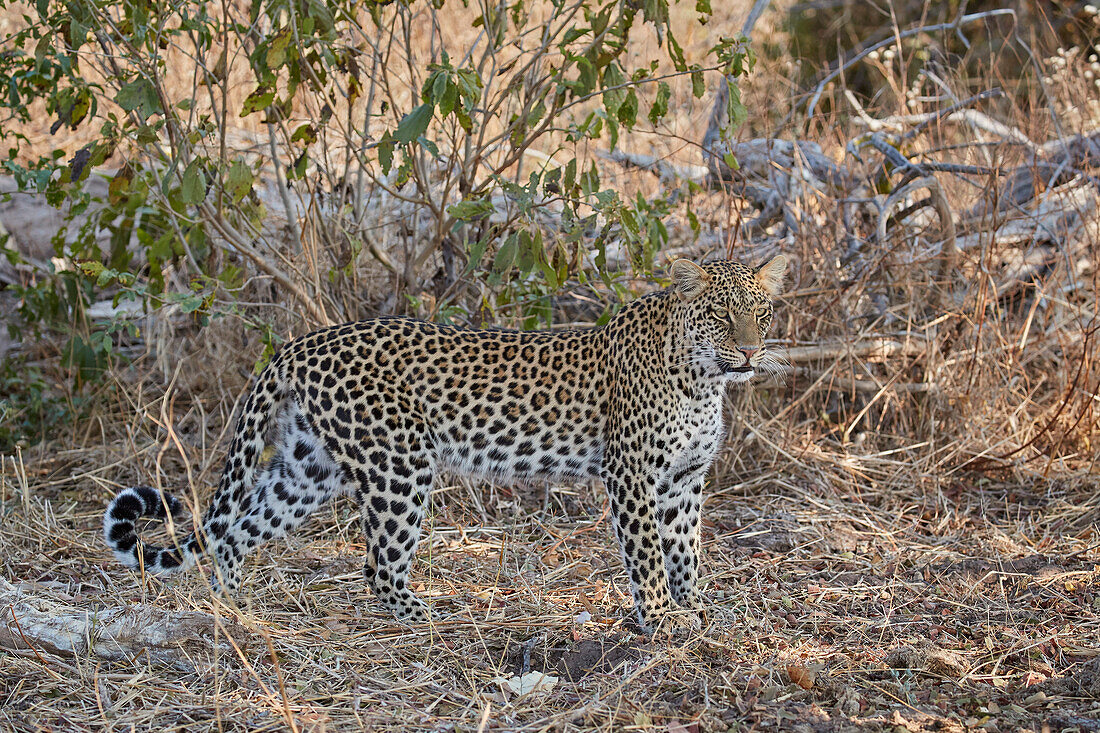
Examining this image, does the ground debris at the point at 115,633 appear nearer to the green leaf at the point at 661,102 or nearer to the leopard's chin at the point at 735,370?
the leopard's chin at the point at 735,370

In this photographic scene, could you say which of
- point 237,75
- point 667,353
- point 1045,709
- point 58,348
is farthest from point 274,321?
point 1045,709

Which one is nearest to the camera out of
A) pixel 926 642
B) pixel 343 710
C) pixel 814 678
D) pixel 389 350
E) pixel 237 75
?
pixel 343 710

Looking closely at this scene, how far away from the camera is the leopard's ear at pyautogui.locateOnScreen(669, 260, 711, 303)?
16.8ft

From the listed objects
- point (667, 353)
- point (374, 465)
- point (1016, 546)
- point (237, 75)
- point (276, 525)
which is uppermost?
point (237, 75)

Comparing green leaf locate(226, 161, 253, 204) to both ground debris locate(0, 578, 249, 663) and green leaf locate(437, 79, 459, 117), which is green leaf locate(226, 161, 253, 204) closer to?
green leaf locate(437, 79, 459, 117)

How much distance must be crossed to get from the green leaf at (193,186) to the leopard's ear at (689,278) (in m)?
2.43

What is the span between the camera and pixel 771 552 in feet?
20.4

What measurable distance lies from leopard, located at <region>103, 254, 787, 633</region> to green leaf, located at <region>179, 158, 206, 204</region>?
2.98 ft

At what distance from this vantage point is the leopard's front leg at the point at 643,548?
5098 mm

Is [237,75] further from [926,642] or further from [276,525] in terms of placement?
[926,642]

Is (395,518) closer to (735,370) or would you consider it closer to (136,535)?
(136,535)

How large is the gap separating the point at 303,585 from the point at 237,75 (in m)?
6.54

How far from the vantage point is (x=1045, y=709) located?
429 cm

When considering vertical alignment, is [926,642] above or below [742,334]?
below
